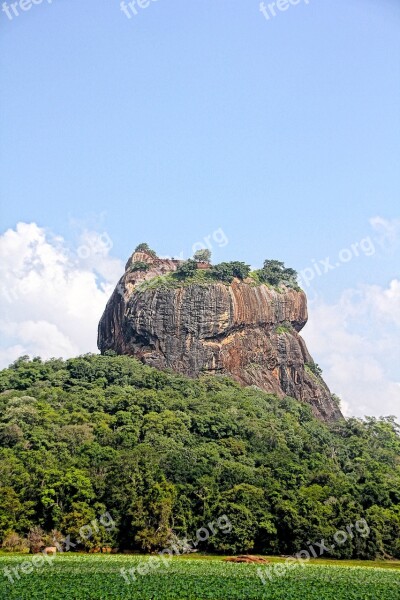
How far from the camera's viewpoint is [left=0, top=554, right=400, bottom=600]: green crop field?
29.6 m

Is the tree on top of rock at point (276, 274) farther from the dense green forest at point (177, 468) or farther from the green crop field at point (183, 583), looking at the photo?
the green crop field at point (183, 583)

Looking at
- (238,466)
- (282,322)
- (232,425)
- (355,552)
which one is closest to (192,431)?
(232,425)

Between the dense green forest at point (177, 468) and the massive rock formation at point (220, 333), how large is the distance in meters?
5.61

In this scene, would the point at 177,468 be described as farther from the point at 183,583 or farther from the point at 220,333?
the point at 220,333

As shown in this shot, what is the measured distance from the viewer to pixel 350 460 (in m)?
68.1

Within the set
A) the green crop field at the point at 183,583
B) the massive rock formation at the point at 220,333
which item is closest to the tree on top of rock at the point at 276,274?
the massive rock formation at the point at 220,333

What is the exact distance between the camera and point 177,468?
2130 inches

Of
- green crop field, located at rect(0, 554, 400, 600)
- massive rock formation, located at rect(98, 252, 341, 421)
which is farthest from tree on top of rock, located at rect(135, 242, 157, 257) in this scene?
green crop field, located at rect(0, 554, 400, 600)

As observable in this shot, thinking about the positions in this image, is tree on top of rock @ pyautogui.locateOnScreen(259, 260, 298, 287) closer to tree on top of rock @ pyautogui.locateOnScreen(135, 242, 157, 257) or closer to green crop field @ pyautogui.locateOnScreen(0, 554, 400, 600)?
tree on top of rock @ pyautogui.locateOnScreen(135, 242, 157, 257)

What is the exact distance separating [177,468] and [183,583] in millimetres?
22613

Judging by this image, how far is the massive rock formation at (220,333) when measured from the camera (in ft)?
267

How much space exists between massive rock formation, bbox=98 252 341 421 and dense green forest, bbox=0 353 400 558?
5.61 meters

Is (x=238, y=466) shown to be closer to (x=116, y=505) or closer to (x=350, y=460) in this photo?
(x=116, y=505)

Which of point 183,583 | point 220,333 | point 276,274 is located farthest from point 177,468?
point 276,274
